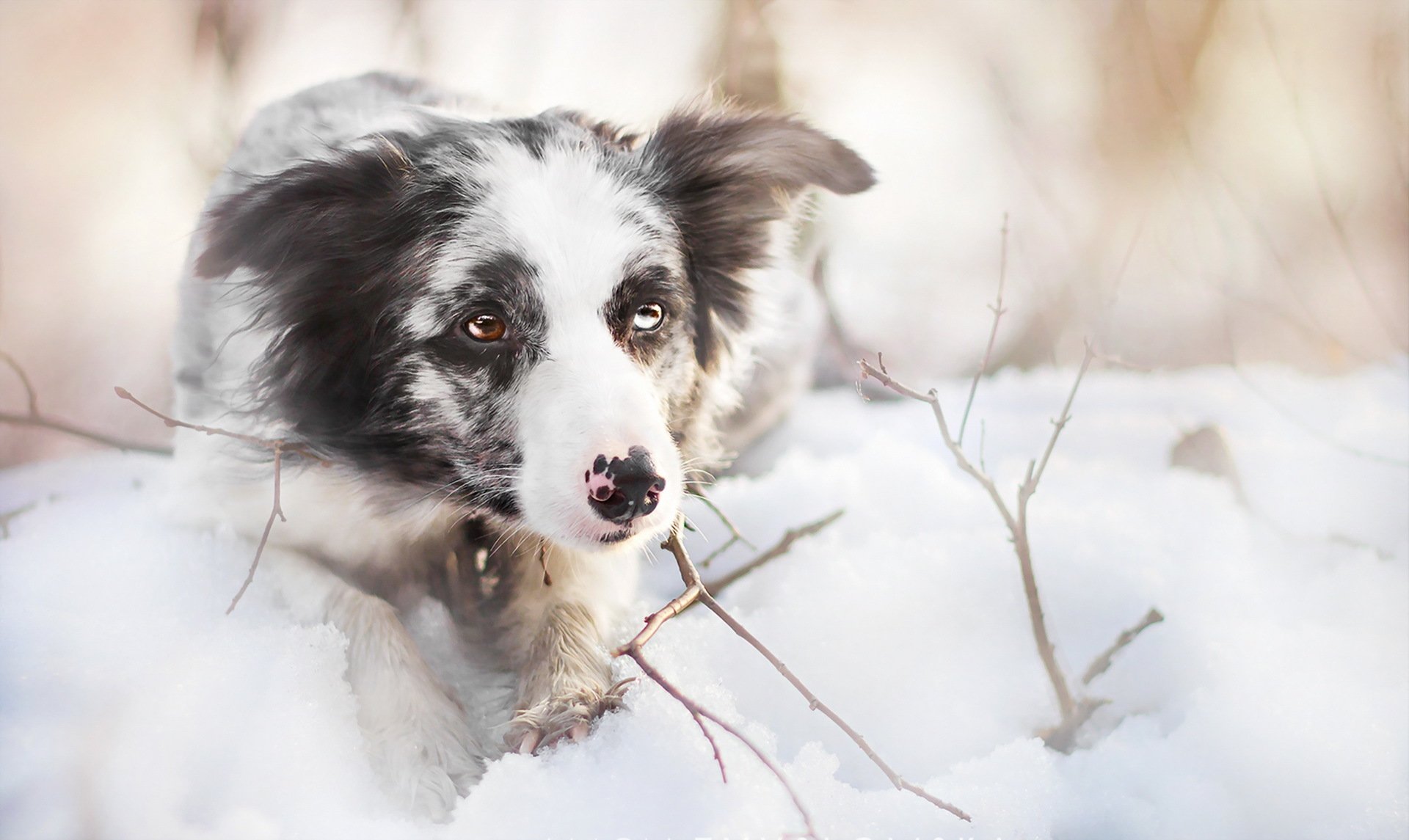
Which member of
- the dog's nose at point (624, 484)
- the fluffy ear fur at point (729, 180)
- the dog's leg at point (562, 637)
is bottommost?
the dog's leg at point (562, 637)

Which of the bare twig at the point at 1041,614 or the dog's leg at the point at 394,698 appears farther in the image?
the bare twig at the point at 1041,614

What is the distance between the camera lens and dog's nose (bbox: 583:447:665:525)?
167cm

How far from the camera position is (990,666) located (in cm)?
208

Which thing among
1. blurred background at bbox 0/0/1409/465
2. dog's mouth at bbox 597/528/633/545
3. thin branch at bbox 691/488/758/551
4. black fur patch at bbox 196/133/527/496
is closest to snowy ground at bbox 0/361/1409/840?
thin branch at bbox 691/488/758/551

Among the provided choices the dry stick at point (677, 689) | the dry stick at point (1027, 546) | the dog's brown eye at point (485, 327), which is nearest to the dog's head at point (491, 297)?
the dog's brown eye at point (485, 327)

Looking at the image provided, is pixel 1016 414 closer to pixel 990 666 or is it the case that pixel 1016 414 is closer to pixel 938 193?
pixel 938 193

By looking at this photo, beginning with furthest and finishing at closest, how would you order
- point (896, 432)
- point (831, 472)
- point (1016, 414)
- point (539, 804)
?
1. point (1016, 414)
2. point (896, 432)
3. point (831, 472)
4. point (539, 804)

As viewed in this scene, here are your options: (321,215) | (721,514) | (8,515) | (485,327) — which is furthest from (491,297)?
(8,515)

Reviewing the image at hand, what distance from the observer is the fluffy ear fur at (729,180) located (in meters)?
2.25

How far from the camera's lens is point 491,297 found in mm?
1952

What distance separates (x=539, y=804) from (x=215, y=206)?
1.56 m

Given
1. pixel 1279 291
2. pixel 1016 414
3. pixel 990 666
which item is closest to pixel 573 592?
pixel 990 666

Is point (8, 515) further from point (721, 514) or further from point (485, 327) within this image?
point (721, 514)

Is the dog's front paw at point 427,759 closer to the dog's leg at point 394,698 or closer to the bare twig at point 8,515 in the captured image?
the dog's leg at point 394,698
